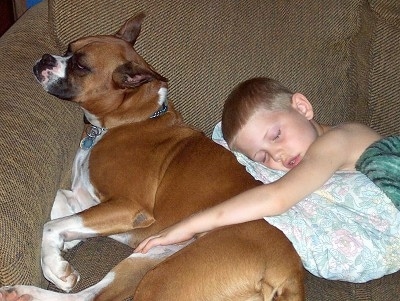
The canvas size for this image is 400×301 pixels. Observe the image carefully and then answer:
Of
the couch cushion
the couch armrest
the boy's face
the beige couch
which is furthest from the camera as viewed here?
the couch cushion

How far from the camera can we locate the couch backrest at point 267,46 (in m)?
2.55

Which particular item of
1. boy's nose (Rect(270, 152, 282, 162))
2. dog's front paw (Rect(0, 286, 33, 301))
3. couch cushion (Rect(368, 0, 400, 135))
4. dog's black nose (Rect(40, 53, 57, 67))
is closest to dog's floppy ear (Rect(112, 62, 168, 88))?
dog's black nose (Rect(40, 53, 57, 67))

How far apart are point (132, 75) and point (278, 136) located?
1.84 feet

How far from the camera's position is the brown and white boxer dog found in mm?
1914

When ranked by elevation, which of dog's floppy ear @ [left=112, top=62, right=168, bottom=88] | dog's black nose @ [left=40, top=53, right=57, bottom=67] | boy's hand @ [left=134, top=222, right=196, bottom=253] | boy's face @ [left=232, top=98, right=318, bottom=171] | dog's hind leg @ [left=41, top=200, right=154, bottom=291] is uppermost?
dog's black nose @ [left=40, top=53, right=57, bottom=67]

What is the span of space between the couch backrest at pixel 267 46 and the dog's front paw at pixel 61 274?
829 mm

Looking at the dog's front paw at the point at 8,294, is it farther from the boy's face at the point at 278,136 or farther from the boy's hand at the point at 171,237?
the boy's face at the point at 278,136

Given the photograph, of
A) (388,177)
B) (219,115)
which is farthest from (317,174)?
(219,115)

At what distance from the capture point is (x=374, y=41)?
285cm

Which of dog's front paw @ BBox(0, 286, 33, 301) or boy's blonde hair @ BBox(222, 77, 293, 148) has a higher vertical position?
boy's blonde hair @ BBox(222, 77, 293, 148)

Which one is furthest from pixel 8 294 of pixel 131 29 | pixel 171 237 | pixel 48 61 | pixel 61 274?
pixel 131 29

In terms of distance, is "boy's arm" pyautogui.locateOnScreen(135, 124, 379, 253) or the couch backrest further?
the couch backrest

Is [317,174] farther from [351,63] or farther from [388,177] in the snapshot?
[351,63]

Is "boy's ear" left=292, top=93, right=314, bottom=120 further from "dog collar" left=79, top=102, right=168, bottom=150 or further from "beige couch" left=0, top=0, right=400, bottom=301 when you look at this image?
"dog collar" left=79, top=102, right=168, bottom=150
